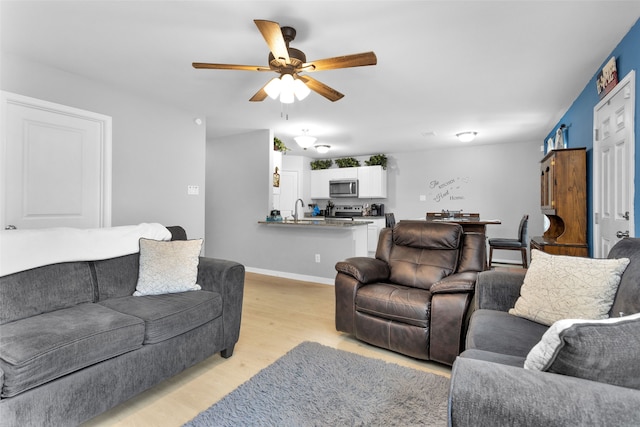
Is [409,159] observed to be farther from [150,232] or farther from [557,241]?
[150,232]

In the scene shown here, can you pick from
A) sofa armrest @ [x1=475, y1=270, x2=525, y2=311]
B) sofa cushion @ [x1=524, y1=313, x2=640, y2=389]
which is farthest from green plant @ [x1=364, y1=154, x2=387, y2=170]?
sofa cushion @ [x1=524, y1=313, x2=640, y2=389]

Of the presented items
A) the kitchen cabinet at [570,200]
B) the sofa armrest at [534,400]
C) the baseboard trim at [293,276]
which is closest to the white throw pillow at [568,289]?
the sofa armrest at [534,400]

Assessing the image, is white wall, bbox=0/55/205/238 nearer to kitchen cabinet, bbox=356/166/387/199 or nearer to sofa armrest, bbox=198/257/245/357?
sofa armrest, bbox=198/257/245/357

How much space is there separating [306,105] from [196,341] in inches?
115

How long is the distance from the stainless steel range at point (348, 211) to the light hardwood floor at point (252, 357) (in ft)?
12.3

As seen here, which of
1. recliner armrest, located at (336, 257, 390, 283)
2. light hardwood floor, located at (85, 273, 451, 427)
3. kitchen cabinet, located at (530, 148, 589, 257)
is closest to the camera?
light hardwood floor, located at (85, 273, 451, 427)

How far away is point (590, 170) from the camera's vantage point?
304 centimetres

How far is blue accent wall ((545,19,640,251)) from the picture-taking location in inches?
84.7

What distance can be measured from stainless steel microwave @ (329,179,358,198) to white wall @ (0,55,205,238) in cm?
366

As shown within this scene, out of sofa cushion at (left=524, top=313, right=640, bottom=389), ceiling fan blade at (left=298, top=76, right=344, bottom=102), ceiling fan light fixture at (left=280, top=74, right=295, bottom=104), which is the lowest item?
sofa cushion at (left=524, top=313, right=640, bottom=389)

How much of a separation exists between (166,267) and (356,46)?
2189 millimetres

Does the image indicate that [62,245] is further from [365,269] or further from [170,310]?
[365,269]

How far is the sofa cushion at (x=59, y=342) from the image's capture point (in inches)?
52.6

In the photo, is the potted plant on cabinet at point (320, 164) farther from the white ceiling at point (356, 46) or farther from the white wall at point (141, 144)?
the white wall at point (141, 144)
